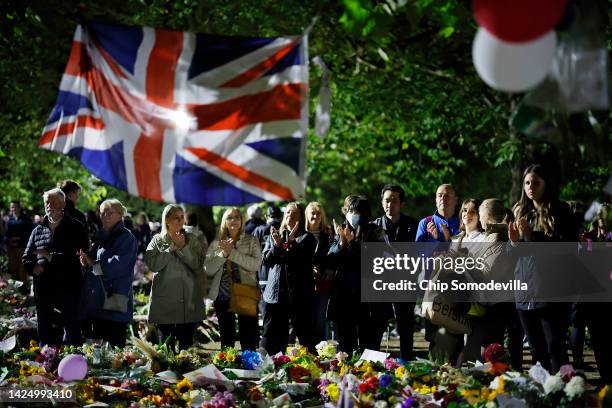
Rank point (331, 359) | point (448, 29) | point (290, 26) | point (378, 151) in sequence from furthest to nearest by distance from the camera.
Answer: point (378, 151), point (290, 26), point (331, 359), point (448, 29)

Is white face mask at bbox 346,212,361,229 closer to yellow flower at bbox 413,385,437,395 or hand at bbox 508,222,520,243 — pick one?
hand at bbox 508,222,520,243

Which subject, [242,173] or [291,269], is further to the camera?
[291,269]

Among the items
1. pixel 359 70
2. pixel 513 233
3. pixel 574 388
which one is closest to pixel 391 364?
pixel 513 233

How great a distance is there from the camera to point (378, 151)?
22781 millimetres

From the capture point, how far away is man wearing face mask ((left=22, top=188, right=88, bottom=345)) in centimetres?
930

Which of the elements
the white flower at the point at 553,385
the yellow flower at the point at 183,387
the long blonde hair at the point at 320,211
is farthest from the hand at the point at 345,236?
the white flower at the point at 553,385

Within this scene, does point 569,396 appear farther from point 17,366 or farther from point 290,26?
point 290,26

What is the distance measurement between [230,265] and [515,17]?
699 cm

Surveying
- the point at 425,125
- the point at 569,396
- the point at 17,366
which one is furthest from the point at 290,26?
the point at 569,396

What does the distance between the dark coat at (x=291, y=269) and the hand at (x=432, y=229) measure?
1.26 m

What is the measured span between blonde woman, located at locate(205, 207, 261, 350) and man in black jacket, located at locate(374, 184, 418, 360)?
137 centimetres

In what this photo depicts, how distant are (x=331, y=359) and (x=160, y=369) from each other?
4.55 ft

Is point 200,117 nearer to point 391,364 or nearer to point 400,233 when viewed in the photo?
point 391,364

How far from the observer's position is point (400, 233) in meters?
9.37
